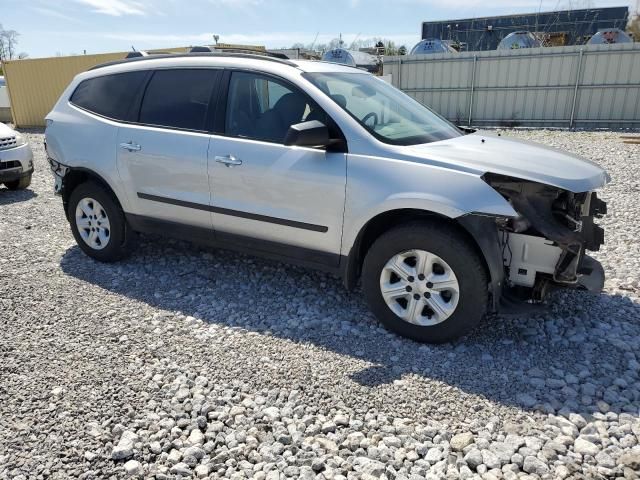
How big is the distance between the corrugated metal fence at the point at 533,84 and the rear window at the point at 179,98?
1430cm

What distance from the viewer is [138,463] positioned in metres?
2.45

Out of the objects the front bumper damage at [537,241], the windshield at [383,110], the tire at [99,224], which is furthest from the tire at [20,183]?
the front bumper damage at [537,241]

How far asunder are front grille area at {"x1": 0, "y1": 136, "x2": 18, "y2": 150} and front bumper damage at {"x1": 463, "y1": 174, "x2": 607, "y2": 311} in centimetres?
788

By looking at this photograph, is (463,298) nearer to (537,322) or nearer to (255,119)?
(537,322)

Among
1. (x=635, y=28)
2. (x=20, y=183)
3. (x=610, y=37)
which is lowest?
(x=20, y=183)

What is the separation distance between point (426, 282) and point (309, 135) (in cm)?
125

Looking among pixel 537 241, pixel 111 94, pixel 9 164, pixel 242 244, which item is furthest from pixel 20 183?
pixel 537 241

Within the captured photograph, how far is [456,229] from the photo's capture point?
129 inches

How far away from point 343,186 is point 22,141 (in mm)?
7298

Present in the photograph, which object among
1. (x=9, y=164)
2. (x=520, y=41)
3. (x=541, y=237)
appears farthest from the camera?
(x=520, y=41)

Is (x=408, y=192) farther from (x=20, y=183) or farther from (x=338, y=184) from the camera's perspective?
(x=20, y=183)

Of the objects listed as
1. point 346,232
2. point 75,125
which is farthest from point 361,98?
point 75,125

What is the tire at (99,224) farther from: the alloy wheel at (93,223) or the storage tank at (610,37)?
the storage tank at (610,37)

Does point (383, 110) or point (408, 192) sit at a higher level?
point (383, 110)
